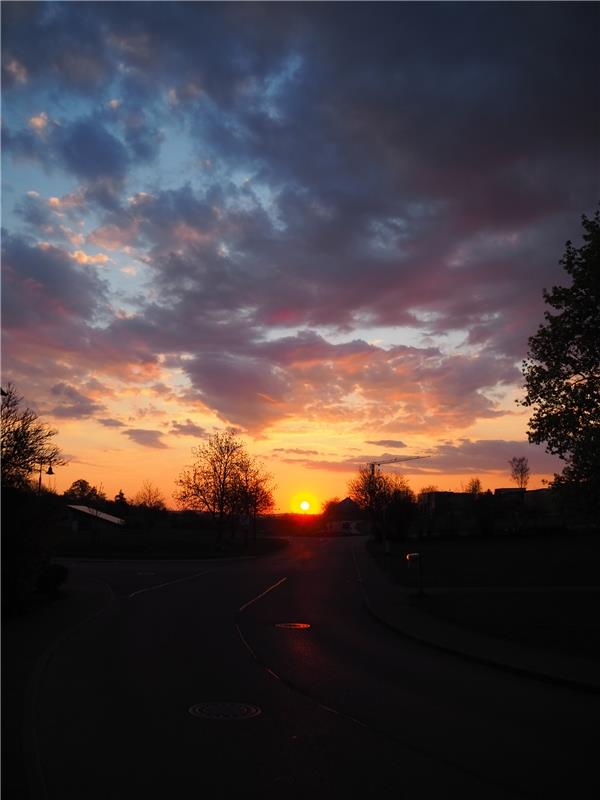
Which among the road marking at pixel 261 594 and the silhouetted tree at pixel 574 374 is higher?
the silhouetted tree at pixel 574 374

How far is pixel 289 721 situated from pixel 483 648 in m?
6.27

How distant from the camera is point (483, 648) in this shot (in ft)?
42.0

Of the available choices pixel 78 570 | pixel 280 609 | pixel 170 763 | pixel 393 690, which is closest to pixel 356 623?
pixel 280 609

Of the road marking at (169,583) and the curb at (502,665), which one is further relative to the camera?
the road marking at (169,583)

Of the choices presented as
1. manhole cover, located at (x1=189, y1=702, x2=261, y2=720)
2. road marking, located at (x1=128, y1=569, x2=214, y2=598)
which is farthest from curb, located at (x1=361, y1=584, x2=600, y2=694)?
road marking, located at (x1=128, y1=569, x2=214, y2=598)

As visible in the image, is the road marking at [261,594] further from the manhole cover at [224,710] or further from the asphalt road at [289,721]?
the manhole cover at [224,710]

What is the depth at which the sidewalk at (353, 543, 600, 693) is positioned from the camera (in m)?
10.4

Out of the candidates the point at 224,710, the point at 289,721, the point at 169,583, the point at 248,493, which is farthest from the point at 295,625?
the point at 248,493

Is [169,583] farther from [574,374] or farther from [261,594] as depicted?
[574,374]

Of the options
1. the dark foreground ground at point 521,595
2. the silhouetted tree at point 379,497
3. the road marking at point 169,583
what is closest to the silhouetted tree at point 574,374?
the dark foreground ground at point 521,595

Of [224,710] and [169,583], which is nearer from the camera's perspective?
[224,710]

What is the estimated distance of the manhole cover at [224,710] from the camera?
8008mm

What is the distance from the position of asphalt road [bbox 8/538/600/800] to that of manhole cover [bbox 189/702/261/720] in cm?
3

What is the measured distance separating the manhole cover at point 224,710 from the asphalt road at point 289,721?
3 centimetres
